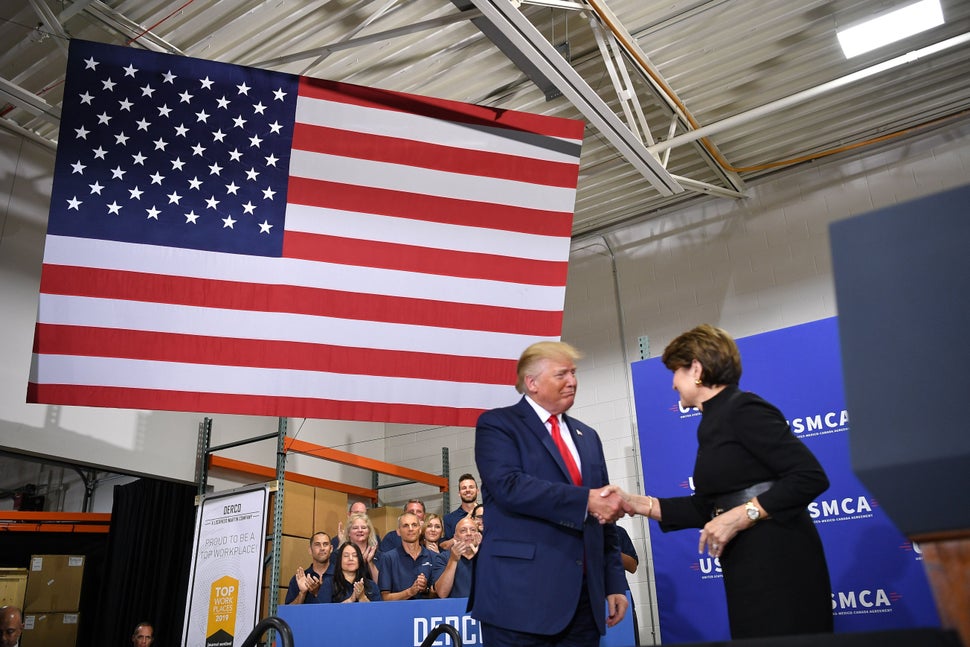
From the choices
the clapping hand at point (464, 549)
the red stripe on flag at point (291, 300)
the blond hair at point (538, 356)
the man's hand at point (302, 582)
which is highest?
the red stripe on flag at point (291, 300)


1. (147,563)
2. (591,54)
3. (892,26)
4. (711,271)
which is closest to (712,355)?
(892,26)

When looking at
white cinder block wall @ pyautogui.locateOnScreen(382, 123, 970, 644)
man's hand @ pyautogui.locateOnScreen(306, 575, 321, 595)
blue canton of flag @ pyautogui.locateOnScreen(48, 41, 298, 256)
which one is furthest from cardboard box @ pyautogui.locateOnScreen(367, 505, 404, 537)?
blue canton of flag @ pyautogui.locateOnScreen(48, 41, 298, 256)

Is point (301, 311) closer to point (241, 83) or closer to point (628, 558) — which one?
point (241, 83)

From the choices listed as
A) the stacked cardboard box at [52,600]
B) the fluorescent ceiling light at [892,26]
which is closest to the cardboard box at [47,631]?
the stacked cardboard box at [52,600]

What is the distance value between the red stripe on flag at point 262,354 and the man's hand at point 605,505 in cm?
158

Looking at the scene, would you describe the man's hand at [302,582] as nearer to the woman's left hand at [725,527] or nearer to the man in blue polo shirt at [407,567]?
the man in blue polo shirt at [407,567]

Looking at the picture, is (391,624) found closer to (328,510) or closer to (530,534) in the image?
(530,534)

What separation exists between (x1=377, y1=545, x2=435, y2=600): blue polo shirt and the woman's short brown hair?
369 centimetres

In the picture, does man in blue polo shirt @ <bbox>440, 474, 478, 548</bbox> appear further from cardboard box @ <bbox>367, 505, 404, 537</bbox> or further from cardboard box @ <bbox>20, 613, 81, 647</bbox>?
cardboard box @ <bbox>20, 613, 81, 647</bbox>

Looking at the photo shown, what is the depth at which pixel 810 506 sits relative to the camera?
4199mm

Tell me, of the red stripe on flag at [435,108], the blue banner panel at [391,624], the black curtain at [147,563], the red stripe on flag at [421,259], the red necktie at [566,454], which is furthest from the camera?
the black curtain at [147,563]

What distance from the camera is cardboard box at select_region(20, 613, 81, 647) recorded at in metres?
6.81

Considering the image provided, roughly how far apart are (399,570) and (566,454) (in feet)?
11.1

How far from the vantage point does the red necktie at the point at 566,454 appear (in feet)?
7.96
